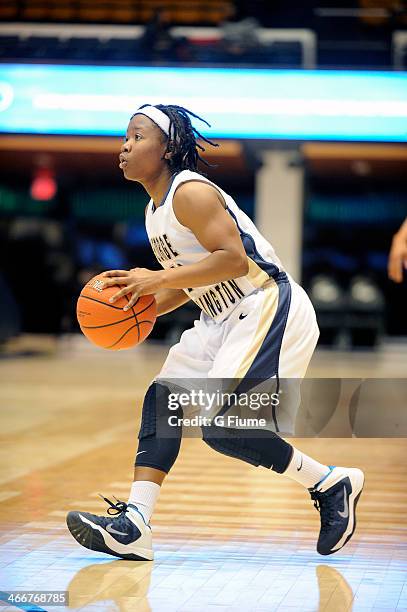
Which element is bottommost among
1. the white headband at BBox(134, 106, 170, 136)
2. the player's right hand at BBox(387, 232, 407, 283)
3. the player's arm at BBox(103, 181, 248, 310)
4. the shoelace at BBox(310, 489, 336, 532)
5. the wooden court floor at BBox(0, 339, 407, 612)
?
the wooden court floor at BBox(0, 339, 407, 612)

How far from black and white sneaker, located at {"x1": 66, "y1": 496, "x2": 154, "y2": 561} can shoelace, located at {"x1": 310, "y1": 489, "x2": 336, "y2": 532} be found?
60cm

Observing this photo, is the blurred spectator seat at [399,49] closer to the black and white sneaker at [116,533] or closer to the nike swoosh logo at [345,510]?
the nike swoosh logo at [345,510]

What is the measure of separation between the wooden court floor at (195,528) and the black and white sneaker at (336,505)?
0.26 feet

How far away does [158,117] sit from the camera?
3.44 meters

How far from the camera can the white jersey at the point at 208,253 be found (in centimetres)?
335

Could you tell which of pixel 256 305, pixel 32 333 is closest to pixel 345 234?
pixel 32 333

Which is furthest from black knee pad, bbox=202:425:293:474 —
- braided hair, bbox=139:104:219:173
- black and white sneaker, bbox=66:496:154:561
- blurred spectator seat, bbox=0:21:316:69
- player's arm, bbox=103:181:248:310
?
blurred spectator seat, bbox=0:21:316:69

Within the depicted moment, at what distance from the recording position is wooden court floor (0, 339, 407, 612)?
2.96m

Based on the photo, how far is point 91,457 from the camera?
5715mm

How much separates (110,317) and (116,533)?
0.71 meters

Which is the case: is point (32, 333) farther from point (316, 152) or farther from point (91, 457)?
point (91, 457)

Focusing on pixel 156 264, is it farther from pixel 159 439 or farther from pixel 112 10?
pixel 159 439

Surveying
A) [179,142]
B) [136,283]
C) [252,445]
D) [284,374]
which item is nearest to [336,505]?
[252,445]

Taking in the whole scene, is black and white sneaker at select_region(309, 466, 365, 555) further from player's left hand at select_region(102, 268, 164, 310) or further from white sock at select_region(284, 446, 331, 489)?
player's left hand at select_region(102, 268, 164, 310)
